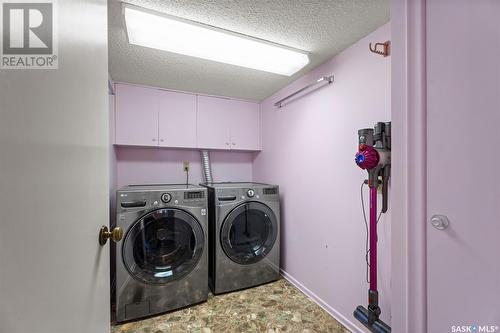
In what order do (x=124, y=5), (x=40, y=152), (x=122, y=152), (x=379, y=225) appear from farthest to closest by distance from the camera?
(x=122, y=152) → (x=379, y=225) → (x=124, y=5) → (x=40, y=152)

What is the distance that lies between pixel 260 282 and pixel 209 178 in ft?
4.29

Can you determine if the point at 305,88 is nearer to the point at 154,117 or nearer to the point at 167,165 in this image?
the point at 154,117

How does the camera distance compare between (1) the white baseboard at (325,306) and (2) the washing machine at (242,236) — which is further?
(2) the washing machine at (242,236)

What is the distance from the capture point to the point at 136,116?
7.08ft

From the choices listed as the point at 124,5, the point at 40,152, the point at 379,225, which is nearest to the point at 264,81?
the point at 124,5

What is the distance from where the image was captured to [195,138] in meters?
2.41

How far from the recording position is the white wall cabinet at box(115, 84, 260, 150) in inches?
83.8

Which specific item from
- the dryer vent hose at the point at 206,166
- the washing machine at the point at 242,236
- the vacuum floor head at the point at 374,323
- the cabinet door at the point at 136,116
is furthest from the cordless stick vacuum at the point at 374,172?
the cabinet door at the point at 136,116

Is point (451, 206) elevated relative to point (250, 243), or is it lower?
elevated

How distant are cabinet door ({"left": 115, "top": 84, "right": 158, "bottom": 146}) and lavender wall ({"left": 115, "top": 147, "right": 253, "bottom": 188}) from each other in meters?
0.26

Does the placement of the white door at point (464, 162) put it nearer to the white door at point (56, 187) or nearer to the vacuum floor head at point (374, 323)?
the vacuum floor head at point (374, 323)

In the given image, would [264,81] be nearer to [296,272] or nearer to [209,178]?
[209,178]

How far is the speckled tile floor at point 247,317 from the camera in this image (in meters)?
1.55

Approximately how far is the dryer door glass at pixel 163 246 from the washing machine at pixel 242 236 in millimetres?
218
